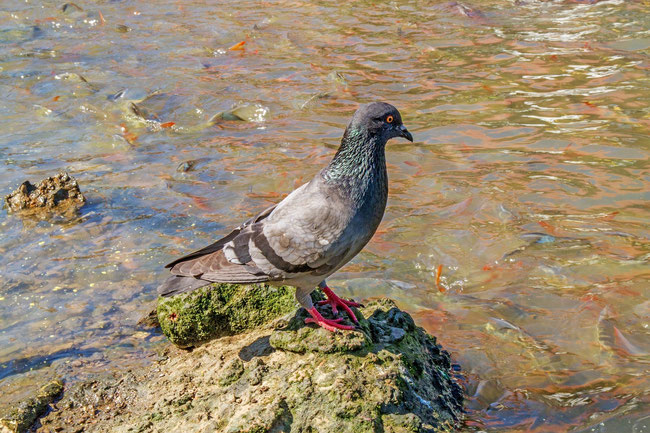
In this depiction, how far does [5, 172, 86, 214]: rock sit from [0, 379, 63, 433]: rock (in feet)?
10.6

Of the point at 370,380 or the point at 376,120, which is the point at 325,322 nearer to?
the point at 370,380

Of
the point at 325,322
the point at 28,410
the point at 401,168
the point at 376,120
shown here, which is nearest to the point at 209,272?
the point at 325,322

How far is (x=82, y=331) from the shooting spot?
17.8 ft

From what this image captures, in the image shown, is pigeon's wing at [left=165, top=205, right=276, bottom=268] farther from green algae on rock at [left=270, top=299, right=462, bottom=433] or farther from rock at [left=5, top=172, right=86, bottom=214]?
rock at [left=5, top=172, right=86, bottom=214]

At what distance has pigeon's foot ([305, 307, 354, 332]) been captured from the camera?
160 inches

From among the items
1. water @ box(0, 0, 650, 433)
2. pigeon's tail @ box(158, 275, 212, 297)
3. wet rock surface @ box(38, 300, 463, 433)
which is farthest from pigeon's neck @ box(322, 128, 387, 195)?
water @ box(0, 0, 650, 433)

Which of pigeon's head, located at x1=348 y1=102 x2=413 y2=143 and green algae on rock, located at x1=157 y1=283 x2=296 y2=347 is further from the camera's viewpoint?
pigeon's head, located at x1=348 y1=102 x2=413 y2=143

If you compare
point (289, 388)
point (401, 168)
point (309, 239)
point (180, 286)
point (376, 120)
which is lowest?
point (401, 168)

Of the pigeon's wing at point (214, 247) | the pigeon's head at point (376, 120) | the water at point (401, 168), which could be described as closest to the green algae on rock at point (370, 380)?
the water at point (401, 168)

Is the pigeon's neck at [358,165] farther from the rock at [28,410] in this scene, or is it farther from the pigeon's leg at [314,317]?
the rock at [28,410]

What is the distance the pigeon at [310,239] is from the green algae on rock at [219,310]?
0.32 m

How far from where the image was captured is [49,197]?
738cm

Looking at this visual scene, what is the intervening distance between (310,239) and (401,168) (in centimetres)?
445

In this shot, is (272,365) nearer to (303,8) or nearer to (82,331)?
(82,331)
